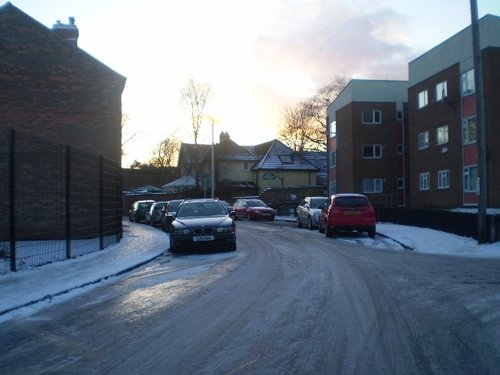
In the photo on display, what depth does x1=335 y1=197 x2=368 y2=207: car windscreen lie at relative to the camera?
21.3m

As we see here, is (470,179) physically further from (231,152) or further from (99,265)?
(231,152)

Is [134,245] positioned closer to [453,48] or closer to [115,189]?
[115,189]

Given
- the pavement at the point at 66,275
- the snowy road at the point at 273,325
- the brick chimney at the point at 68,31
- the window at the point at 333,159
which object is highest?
the brick chimney at the point at 68,31

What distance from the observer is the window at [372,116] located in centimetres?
4256

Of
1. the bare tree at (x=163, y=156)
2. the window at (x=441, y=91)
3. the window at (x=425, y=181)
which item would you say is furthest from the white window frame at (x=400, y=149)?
the bare tree at (x=163, y=156)

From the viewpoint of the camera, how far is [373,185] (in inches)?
1699

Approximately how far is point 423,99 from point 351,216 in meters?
17.4

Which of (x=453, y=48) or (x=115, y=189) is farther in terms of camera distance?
(x=453, y=48)

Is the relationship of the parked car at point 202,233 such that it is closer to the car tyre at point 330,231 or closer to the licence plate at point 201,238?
the licence plate at point 201,238

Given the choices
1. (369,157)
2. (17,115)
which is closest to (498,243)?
(17,115)

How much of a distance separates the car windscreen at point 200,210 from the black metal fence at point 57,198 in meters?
2.36

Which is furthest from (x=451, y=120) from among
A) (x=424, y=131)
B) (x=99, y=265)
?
(x=99, y=265)

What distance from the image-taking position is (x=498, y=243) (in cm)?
1642

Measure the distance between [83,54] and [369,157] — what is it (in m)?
26.5
